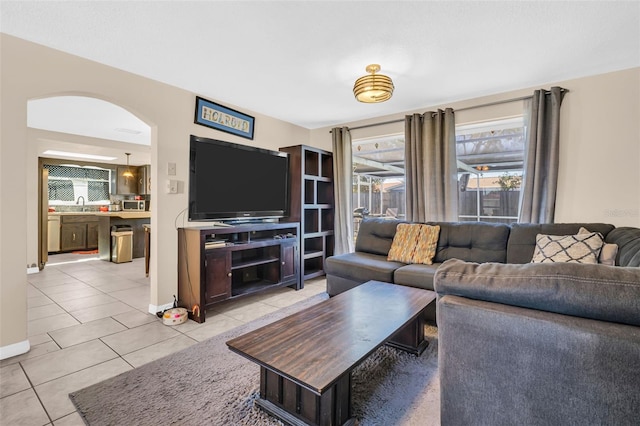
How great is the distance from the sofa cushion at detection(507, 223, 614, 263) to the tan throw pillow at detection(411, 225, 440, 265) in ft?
2.21

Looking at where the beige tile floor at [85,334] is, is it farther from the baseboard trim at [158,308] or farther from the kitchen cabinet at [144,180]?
the kitchen cabinet at [144,180]

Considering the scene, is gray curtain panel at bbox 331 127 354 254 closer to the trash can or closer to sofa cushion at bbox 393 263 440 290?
sofa cushion at bbox 393 263 440 290

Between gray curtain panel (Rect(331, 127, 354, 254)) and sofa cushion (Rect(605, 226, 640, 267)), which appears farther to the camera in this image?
gray curtain panel (Rect(331, 127, 354, 254))

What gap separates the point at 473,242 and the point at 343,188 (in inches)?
75.0

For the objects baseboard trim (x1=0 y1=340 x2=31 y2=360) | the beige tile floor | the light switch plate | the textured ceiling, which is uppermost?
the textured ceiling

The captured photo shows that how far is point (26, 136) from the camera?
85.4 inches

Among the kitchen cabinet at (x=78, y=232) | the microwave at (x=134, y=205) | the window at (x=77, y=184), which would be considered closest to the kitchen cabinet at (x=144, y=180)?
the microwave at (x=134, y=205)

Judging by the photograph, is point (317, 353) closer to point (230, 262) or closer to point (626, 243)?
point (230, 262)

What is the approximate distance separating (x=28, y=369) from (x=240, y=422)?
63.2 inches

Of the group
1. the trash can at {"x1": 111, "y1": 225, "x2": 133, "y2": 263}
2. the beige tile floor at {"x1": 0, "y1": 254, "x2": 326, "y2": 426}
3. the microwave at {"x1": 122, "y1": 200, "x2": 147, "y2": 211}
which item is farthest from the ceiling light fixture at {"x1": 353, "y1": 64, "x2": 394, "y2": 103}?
the microwave at {"x1": 122, "y1": 200, "x2": 147, "y2": 211}

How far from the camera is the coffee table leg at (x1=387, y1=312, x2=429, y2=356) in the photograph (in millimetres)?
2156

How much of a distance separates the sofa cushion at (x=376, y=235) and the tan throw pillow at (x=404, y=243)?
14 cm

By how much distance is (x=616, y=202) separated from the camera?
2725mm

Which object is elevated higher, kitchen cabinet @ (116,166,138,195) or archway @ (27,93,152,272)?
archway @ (27,93,152,272)
